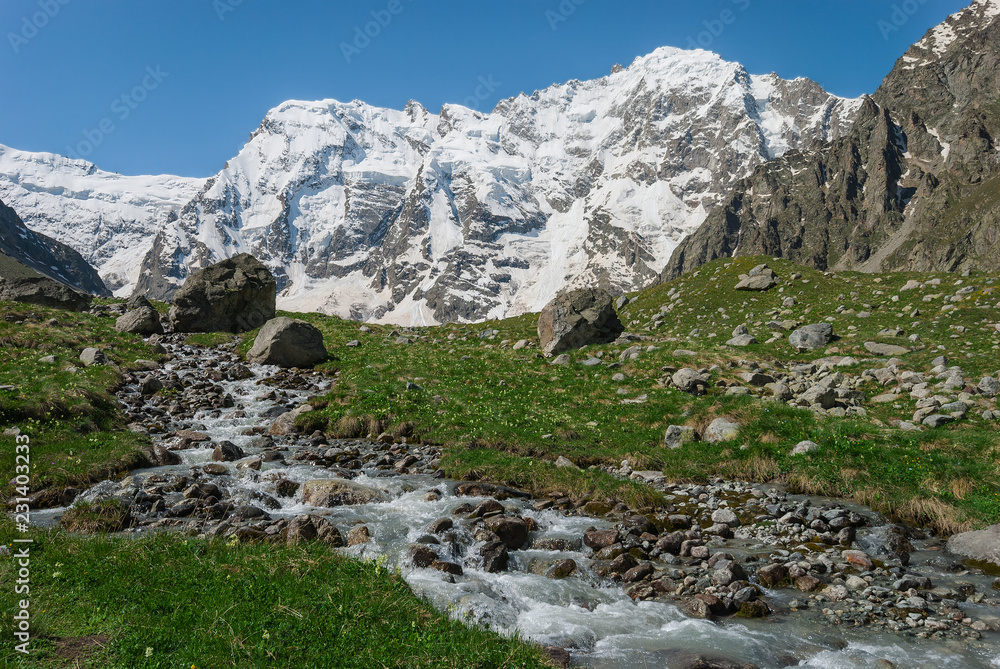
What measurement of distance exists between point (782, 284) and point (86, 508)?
48.1m

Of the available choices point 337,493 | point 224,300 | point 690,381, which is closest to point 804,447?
point 690,381

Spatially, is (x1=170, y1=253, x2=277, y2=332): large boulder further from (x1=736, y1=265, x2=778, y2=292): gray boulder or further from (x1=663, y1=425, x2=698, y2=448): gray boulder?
(x1=736, y1=265, x2=778, y2=292): gray boulder

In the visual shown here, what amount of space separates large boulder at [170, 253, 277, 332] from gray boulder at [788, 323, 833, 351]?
38.0m

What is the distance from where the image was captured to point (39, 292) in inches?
1582

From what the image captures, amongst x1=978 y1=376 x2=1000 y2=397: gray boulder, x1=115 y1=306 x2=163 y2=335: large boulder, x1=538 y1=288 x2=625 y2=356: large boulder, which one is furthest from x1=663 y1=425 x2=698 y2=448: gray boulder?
x1=115 y1=306 x2=163 y2=335: large boulder

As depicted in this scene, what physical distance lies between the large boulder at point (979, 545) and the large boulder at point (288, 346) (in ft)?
95.0

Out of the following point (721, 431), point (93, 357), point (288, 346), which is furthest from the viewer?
point (288, 346)

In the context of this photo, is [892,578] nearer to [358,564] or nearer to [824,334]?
[358,564]

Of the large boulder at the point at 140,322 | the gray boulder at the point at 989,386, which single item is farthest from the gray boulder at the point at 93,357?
the gray boulder at the point at 989,386

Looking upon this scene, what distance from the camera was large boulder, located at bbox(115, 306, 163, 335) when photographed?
121ft

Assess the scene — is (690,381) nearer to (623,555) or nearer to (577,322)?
(577,322)

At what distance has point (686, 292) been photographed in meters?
50.3

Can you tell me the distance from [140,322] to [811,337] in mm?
44672

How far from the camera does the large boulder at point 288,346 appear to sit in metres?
30.8
